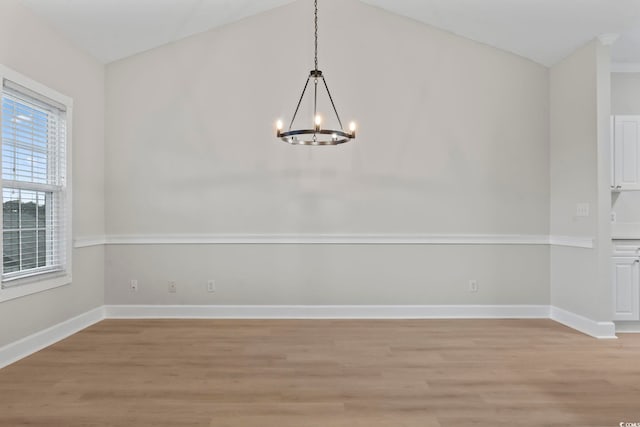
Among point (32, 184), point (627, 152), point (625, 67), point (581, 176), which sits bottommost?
point (32, 184)

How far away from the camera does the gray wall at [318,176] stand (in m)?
5.16

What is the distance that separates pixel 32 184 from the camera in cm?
394

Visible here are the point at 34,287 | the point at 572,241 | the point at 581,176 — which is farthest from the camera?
the point at 572,241

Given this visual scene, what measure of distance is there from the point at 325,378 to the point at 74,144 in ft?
11.2

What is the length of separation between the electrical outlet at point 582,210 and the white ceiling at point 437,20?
1625 millimetres

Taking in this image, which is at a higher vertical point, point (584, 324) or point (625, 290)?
point (625, 290)

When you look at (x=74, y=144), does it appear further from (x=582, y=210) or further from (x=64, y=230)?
(x=582, y=210)

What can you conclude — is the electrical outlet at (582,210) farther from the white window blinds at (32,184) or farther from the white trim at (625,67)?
the white window blinds at (32,184)

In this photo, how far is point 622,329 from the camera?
4582 mm

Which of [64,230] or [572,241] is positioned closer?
[64,230]

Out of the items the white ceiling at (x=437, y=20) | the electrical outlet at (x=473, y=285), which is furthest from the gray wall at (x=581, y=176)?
the electrical outlet at (x=473, y=285)

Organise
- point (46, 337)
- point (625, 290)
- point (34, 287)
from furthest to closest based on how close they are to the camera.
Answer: point (625, 290), point (46, 337), point (34, 287)

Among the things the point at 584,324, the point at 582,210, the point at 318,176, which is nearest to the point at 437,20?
the point at 318,176

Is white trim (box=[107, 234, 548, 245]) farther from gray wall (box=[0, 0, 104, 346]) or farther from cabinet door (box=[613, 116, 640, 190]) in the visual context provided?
cabinet door (box=[613, 116, 640, 190])
